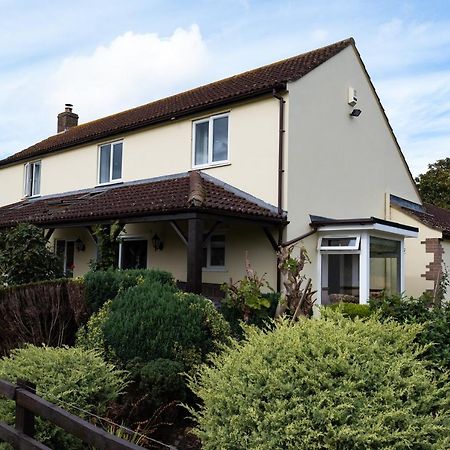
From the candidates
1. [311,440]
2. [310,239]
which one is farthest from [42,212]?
[311,440]

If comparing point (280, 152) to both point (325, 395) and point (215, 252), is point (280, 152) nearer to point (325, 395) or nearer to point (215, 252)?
point (215, 252)

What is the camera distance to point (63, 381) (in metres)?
4.55

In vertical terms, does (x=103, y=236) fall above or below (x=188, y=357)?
above

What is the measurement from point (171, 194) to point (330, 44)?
24.4 ft

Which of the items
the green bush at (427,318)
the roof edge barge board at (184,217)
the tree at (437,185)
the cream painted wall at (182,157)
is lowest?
the green bush at (427,318)

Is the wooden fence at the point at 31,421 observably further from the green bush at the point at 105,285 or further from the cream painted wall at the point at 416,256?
the cream painted wall at the point at 416,256

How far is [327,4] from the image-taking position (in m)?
10.2

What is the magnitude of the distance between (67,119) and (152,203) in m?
16.3

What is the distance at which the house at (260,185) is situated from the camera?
40.7 ft

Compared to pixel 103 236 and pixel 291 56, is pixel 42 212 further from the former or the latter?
pixel 291 56

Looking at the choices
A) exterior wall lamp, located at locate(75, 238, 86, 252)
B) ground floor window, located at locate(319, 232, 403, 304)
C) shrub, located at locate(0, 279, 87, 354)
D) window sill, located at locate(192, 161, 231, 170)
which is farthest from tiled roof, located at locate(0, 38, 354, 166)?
shrub, located at locate(0, 279, 87, 354)

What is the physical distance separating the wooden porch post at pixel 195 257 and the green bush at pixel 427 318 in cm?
510

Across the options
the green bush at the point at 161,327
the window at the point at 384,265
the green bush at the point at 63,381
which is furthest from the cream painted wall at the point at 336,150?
the green bush at the point at 63,381

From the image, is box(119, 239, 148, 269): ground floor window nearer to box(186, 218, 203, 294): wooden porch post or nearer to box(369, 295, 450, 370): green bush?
box(186, 218, 203, 294): wooden porch post
